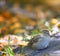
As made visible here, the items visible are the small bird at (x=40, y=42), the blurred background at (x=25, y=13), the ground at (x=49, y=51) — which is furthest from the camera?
the blurred background at (x=25, y=13)

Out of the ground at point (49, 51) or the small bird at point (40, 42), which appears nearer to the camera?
the ground at point (49, 51)

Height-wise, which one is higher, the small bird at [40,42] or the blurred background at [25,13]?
the blurred background at [25,13]

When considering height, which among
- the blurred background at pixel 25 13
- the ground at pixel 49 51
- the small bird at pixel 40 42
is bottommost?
the ground at pixel 49 51

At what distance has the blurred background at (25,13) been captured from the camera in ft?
16.1

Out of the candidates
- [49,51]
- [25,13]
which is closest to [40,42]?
[49,51]

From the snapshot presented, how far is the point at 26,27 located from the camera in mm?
4719

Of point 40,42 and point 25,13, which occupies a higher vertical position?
point 25,13

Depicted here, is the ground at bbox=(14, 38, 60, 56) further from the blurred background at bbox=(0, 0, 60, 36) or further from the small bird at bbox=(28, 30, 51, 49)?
the blurred background at bbox=(0, 0, 60, 36)

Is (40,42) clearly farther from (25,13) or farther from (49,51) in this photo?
(25,13)

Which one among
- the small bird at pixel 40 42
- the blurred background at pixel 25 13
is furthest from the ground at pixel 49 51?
the blurred background at pixel 25 13

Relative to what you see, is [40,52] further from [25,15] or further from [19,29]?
[25,15]

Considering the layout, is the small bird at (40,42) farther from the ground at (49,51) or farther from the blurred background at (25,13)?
the blurred background at (25,13)

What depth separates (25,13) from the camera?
5734mm

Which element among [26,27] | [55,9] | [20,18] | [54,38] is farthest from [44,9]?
[54,38]
